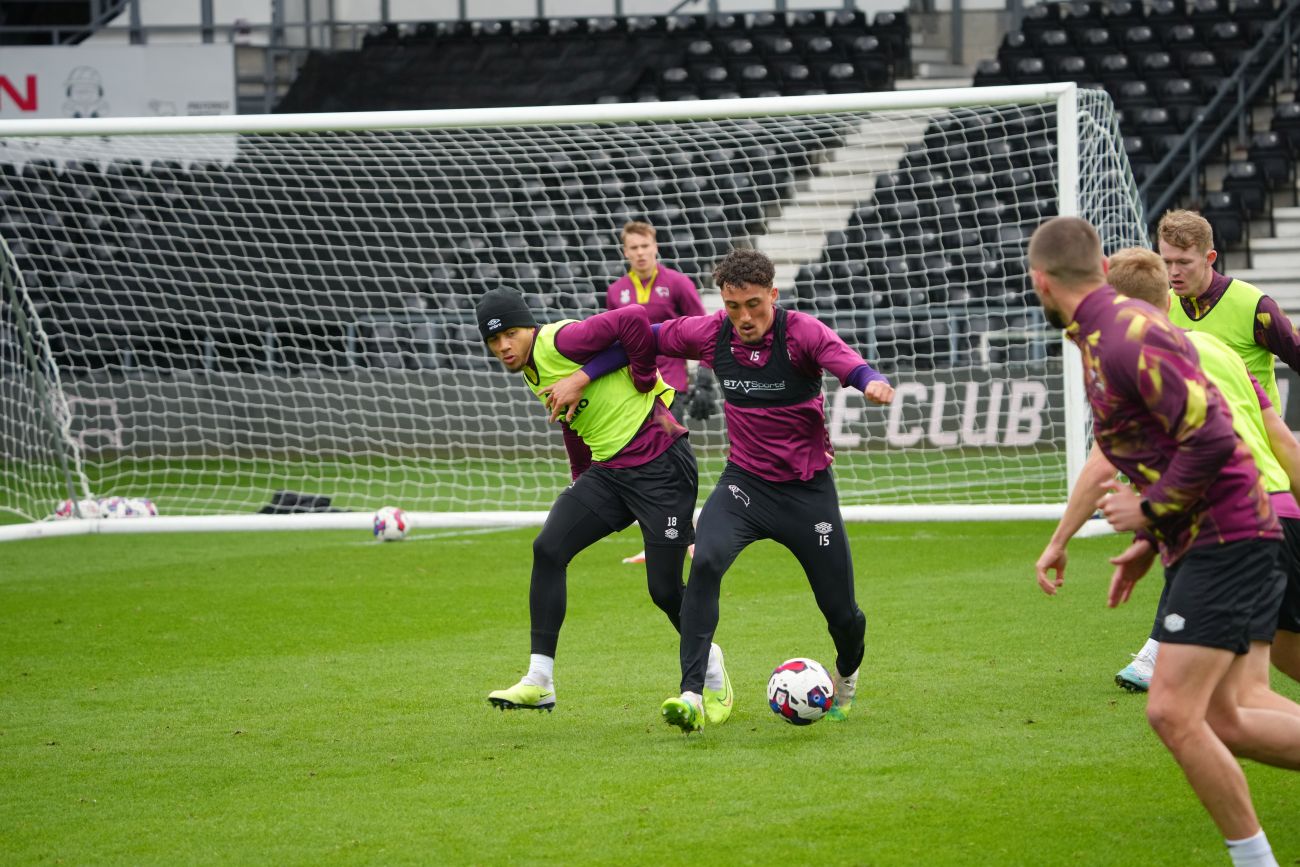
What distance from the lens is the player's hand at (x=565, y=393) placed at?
237 inches

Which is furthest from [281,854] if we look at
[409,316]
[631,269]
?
[409,316]

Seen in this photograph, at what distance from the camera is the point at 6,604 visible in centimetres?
948

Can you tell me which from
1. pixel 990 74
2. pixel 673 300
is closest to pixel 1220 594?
pixel 673 300

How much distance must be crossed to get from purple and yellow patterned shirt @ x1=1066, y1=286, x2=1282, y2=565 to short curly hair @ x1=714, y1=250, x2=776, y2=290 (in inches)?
69.1

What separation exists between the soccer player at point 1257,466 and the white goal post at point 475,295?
5692 millimetres

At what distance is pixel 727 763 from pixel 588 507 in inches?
53.4

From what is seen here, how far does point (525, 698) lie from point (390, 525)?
619 centimetres

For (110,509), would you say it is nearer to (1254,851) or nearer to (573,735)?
(573,735)

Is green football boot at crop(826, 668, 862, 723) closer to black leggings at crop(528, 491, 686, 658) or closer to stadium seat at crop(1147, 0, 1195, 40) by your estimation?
black leggings at crop(528, 491, 686, 658)

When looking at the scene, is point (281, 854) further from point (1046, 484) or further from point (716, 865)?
point (1046, 484)

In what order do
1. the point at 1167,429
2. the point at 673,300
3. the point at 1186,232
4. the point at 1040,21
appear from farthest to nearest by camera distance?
the point at 1040,21 → the point at 673,300 → the point at 1186,232 → the point at 1167,429

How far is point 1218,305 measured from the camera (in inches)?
→ 232

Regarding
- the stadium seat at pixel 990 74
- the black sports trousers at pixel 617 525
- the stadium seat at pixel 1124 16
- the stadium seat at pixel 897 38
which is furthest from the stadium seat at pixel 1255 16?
the black sports trousers at pixel 617 525

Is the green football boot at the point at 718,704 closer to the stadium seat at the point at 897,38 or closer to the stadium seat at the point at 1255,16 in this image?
the stadium seat at the point at 1255,16
